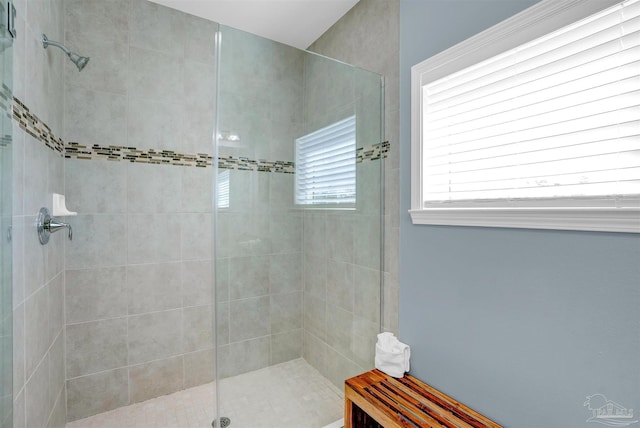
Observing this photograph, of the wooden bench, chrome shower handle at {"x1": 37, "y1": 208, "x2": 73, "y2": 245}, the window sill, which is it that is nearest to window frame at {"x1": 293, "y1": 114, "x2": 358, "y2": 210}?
the window sill

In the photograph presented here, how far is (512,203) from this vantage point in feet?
3.86

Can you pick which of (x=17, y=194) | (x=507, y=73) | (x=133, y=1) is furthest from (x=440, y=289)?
(x=133, y=1)

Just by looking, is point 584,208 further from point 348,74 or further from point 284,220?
point 348,74

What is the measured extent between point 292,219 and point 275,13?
159cm

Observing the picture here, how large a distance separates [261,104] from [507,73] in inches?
42.6

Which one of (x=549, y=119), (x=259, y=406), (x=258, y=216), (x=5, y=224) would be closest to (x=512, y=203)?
(x=549, y=119)

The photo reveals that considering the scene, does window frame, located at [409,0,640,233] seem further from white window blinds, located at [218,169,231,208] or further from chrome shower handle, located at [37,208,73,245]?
chrome shower handle, located at [37,208,73,245]

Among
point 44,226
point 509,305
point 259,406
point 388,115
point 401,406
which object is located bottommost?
point 259,406

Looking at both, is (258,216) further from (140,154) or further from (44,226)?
(140,154)

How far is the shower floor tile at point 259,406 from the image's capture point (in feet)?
4.77

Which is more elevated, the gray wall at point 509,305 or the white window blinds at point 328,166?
the white window blinds at point 328,166

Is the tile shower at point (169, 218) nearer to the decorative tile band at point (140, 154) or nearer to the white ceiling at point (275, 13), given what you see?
the decorative tile band at point (140, 154)

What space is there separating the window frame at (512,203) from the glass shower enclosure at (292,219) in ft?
1.01

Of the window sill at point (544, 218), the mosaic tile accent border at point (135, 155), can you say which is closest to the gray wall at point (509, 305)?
the window sill at point (544, 218)
